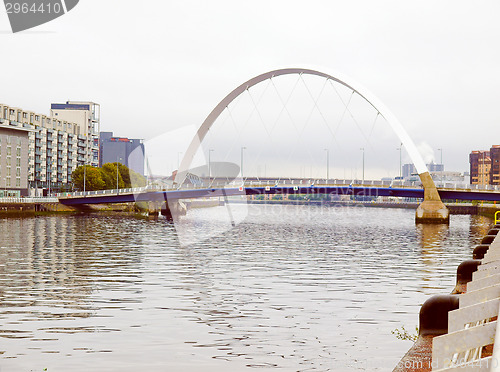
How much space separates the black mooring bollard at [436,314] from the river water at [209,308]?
3.76m

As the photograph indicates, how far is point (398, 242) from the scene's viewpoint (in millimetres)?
58406

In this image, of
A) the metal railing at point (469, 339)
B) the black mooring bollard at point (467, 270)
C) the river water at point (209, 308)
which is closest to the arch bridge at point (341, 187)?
the river water at point (209, 308)

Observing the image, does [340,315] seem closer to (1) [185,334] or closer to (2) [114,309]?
(1) [185,334]


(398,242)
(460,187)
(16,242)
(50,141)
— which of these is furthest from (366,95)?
(50,141)

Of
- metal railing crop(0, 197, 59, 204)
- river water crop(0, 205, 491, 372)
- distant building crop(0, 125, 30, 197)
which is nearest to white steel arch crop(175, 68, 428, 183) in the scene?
metal railing crop(0, 197, 59, 204)

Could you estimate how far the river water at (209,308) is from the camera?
1466 cm

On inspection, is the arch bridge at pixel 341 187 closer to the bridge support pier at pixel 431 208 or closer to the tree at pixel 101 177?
the bridge support pier at pixel 431 208

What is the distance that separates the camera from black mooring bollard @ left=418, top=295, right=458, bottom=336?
32.6 feet

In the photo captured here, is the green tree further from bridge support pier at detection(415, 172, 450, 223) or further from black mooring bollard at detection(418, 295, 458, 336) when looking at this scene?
black mooring bollard at detection(418, 295, 458, 336)

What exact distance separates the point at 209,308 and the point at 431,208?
81.6m

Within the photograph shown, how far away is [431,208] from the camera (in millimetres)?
98688

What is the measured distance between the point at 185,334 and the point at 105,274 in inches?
594

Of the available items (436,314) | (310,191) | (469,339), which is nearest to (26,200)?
(310,191)

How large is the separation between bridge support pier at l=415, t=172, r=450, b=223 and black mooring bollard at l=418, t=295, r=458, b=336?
89668mm
